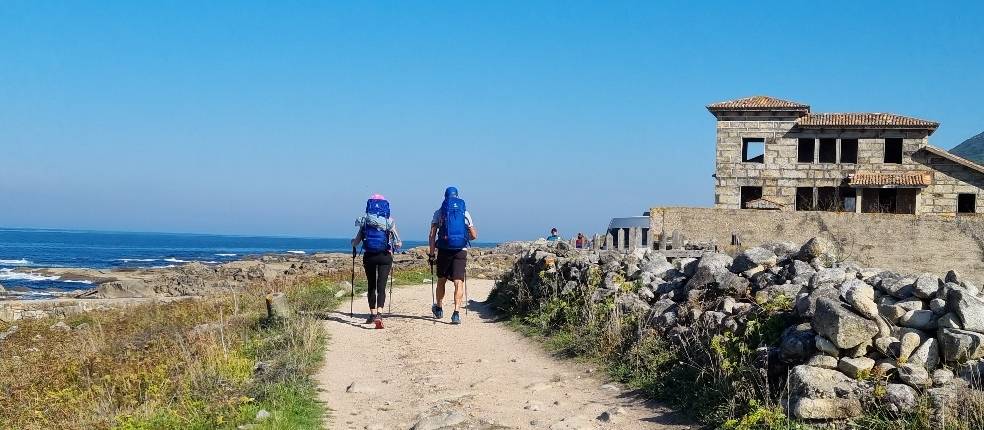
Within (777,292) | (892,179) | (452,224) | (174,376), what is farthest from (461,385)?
(892,179)

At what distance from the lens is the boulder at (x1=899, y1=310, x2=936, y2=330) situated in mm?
6668

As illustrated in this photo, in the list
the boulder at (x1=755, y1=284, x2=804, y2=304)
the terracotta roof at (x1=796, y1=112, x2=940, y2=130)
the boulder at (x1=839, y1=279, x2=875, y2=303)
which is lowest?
the boulder at (x1=755, y1=284, x2=804, y2=304)

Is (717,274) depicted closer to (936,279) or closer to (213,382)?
(936,279)

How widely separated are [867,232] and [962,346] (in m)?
16.7

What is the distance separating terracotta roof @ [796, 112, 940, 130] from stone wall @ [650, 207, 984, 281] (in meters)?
11.7

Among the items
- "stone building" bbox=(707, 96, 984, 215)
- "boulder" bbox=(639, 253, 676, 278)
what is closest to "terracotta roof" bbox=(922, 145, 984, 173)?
"stone building" bbox=(707, 96, 984, 215)

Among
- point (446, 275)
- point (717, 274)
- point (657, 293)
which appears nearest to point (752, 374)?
point (717, 274)

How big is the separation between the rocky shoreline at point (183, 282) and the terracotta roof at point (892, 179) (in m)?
13.9

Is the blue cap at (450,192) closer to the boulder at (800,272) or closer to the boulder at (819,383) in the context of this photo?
the boulder at (800,272)

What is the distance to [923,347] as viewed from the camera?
Result: 6445 mm

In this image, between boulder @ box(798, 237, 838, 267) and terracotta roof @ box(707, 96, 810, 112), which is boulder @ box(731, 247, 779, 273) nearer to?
boulder @ box(798, 237, 838, 267)

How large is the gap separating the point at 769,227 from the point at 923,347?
1626 cm

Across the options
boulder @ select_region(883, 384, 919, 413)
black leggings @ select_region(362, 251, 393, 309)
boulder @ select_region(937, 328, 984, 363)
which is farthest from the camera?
black leggings @ select_region(362, 251, 393, 309)

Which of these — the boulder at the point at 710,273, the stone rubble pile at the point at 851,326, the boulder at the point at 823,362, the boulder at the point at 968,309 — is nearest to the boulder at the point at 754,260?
the stone rubble pile at the point at 851,326
